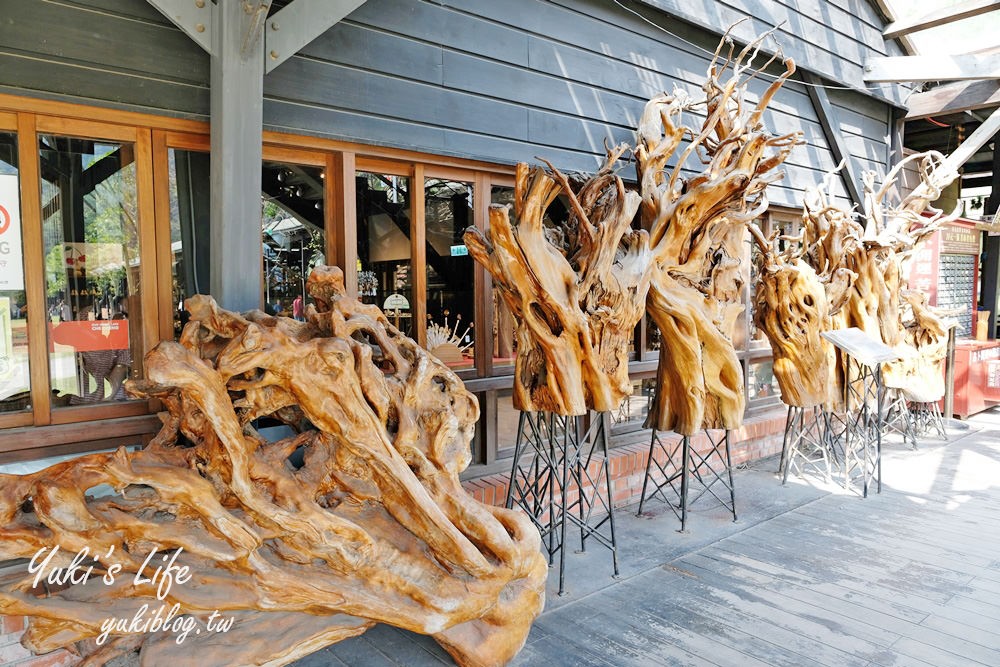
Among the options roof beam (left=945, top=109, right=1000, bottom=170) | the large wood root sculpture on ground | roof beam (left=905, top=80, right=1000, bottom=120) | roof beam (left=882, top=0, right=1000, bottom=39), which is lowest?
the large wood root sculpture on ground

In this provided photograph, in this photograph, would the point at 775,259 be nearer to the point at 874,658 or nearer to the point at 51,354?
the point at 874,658

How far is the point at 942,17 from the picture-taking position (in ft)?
21.5

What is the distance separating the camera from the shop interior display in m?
4.85

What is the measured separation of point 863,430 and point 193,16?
5152mm

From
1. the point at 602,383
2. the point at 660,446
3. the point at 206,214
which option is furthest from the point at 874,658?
the point at 206,214

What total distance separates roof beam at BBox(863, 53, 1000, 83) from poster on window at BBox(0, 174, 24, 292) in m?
7.79

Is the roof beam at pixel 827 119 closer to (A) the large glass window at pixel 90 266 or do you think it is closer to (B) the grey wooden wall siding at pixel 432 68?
(B) the grey wooden wall siding at pixel 432 68

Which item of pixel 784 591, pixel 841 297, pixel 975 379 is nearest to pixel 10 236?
pixel 784 591

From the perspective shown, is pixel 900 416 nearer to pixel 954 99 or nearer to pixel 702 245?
pixel 954 99

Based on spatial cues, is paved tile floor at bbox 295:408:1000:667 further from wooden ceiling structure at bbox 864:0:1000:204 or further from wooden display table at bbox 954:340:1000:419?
wooden ceiling structure at bbox 864:0:1000:204

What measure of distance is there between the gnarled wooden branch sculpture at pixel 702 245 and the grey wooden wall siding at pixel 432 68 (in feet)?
1.99

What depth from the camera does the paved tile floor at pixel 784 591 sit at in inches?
104

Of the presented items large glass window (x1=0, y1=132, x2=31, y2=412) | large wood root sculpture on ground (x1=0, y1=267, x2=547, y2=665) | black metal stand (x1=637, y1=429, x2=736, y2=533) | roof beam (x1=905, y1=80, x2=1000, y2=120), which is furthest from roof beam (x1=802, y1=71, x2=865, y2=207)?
large glass window (x1=0, y1=132, x2=31, y2=412)

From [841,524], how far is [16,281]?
4743 millimetres
